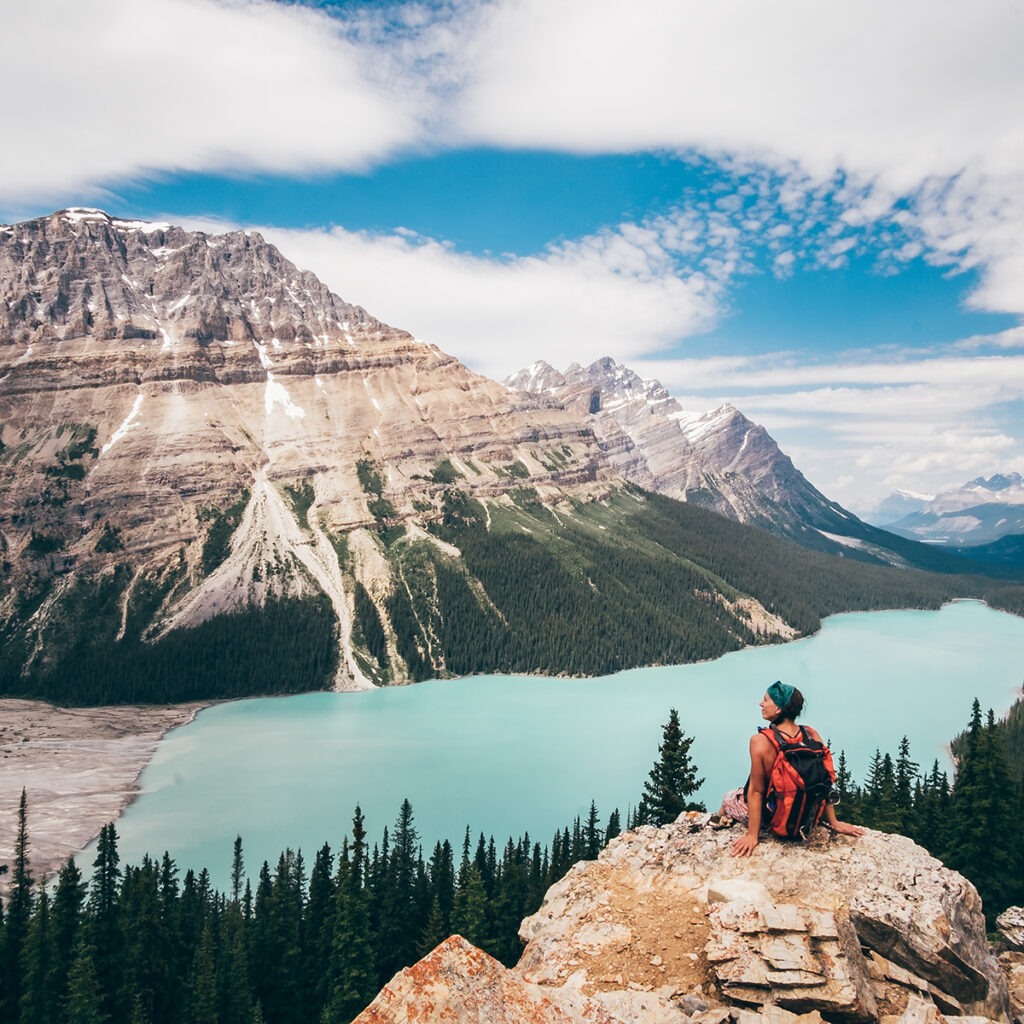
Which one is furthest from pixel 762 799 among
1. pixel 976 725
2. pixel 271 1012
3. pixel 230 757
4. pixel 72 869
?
pixel 230 757

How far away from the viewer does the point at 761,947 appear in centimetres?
1052

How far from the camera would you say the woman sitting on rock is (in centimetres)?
1202

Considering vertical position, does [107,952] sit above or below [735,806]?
below

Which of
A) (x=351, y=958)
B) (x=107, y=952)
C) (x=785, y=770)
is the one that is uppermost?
(x=785, y=770)

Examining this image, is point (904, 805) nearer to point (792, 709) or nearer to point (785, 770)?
point (792, 709)

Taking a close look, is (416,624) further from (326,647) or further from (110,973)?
(110,973)

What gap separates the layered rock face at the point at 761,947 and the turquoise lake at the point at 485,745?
6989 centimetres

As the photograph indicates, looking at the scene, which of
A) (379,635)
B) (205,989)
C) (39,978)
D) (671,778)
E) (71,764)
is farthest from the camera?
(379,635)

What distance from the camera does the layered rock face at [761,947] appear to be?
388 inches

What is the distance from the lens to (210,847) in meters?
77.1

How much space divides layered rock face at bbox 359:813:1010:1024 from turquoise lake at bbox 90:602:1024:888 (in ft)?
229

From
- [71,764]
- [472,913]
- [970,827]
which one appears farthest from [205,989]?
[71,764]

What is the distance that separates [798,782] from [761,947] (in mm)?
2682

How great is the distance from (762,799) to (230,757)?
10870cm
